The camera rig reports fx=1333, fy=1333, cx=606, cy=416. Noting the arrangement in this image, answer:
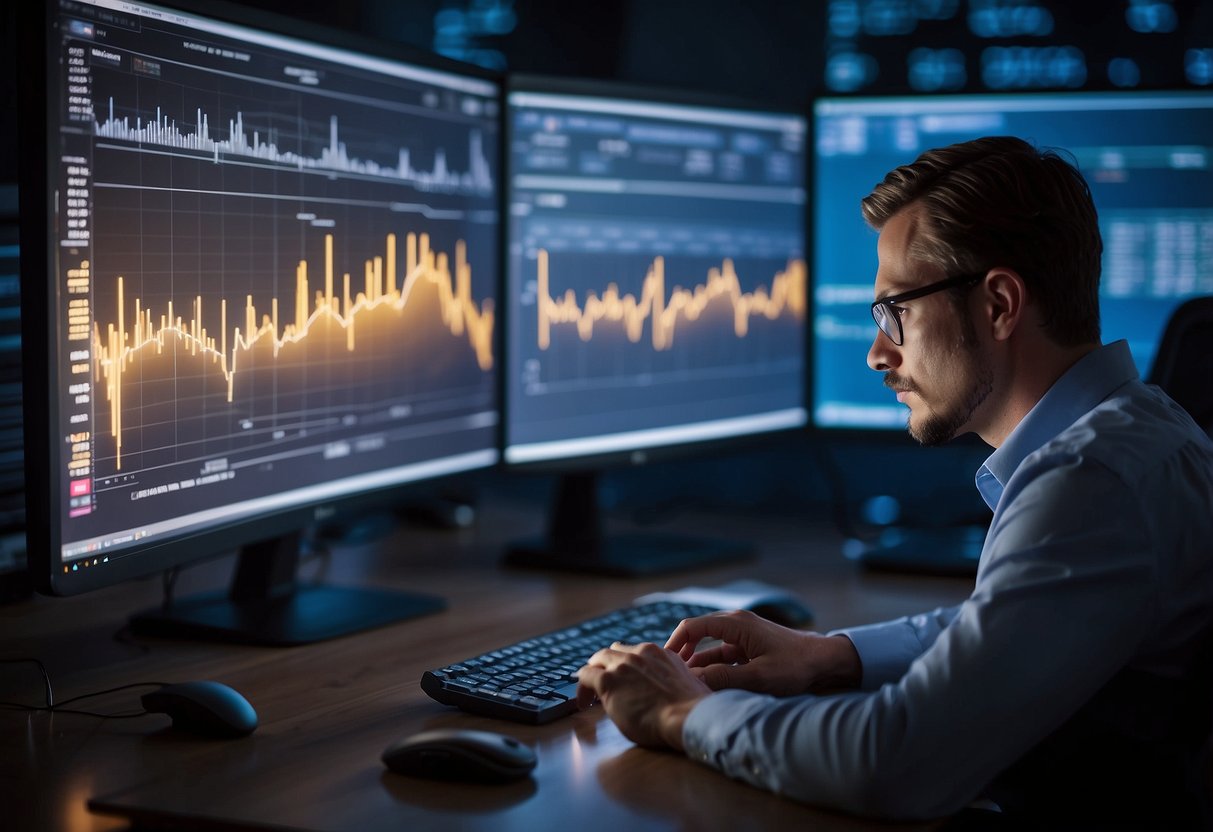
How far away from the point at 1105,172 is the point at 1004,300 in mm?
825

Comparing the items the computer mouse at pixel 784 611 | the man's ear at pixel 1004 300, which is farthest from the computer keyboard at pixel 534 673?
the man's ear at pixel 1004 300

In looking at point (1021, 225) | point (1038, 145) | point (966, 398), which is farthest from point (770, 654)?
point (1038, 145)

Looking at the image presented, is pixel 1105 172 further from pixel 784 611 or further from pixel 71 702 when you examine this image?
pixel 71 702

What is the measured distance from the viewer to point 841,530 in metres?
2.09

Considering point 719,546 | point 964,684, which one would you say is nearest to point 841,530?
point 719,546

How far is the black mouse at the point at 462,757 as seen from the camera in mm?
959

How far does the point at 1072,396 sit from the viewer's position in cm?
116

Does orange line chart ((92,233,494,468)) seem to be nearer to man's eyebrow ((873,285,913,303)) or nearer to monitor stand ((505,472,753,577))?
monitor stand ((505,472,753,577))

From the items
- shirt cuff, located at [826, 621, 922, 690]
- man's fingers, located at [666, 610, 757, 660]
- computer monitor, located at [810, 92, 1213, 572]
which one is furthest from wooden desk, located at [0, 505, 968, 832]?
computer monitor, located at [810, 92, 1213, 572]

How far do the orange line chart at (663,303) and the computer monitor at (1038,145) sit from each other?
0.15 feet

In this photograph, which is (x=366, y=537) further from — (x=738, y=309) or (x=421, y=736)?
(x=421, y=736)

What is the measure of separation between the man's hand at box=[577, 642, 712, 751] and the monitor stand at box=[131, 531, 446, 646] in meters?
0.41

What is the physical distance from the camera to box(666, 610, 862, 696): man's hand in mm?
1189

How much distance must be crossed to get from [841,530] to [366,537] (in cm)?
73
